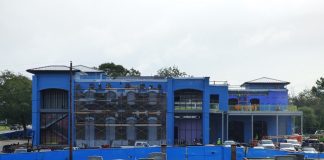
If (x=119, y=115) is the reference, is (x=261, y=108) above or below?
above

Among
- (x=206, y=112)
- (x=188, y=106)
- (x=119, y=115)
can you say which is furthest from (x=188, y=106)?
(x=119, y=115)

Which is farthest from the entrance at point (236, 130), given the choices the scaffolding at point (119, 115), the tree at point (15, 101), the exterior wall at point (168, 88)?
the tree at point (15, 101)

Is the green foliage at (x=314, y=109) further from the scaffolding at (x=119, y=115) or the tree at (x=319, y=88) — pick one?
the scaffolding at (x=119, y=115)

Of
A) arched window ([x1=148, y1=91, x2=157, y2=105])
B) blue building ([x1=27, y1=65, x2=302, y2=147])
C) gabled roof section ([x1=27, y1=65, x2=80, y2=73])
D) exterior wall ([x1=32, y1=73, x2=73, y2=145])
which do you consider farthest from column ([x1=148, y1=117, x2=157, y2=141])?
gabled roof section ([x1=27, y1=65, x2=80, y2=73])

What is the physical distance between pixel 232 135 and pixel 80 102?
1869 cm

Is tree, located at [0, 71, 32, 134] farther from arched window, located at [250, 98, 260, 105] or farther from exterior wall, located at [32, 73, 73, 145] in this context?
arched window, located at [250, 98, 260, 105]

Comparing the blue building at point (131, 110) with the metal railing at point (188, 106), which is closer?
the blue building at point (131, 110)

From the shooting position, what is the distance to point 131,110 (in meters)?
68.3

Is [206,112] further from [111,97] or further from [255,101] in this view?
[255,101]

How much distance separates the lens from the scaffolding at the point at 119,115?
6769 cm

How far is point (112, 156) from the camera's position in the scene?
39562mm

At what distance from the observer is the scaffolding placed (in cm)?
6769

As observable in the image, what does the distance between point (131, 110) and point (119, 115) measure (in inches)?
56.2

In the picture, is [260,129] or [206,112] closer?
[206,112]
